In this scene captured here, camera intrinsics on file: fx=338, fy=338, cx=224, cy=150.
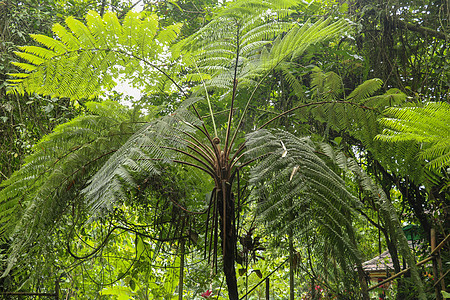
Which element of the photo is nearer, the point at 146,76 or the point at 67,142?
the point at 67,142

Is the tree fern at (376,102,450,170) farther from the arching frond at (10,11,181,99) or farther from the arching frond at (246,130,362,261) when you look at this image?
the arching frond at (10,11,181,99)

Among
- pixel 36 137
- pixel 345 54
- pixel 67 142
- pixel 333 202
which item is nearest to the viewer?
pixel 333 202

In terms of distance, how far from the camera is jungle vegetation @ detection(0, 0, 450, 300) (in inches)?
40.6

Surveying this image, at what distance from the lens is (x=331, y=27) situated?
142cm

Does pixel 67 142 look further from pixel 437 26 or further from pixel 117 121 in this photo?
pixel 437 26

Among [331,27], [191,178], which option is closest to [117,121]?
[191,178]

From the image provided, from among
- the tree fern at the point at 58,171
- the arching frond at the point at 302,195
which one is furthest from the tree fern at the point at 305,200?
the tree fern at the point at 58,171

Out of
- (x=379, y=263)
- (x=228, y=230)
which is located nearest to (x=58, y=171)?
(x=228, y=230)

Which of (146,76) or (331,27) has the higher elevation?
(146,76)

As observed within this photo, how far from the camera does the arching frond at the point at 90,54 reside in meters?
1.48

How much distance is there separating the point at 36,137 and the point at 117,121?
172 centimetres

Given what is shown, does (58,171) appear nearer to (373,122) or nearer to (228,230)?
(228,230)

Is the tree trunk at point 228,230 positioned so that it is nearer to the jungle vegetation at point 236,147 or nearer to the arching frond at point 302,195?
the jungle vegetation at point 236,147

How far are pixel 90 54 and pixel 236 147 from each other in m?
0.81
